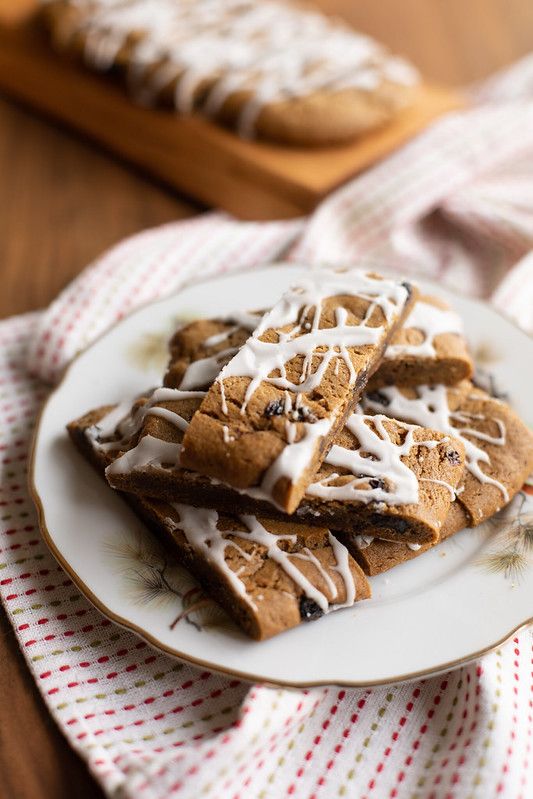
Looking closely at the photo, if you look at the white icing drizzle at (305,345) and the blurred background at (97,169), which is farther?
the blurred background at (97,169)

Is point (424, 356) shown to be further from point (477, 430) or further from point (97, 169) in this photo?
point (97, 169)

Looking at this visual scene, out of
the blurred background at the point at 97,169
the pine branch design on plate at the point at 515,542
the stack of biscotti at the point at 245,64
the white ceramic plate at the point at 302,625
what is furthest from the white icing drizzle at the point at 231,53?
the pine branch design on plate at the point at 515,542

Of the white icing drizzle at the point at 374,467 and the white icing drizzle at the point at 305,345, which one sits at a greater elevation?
the white icing drizzle at the point at 305,345

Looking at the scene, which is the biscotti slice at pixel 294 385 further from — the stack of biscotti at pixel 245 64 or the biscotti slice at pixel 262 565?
the stack of biscotti at pixel 245 64

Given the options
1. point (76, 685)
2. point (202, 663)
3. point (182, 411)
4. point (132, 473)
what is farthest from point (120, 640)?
point (182, 411)

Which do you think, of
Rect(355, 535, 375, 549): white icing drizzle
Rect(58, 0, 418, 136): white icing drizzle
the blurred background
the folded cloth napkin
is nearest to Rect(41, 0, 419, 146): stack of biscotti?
Rect(58, 0, 418, 136): white icing drizzle

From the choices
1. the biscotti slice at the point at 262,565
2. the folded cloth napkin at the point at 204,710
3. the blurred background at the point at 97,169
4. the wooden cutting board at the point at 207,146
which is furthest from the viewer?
the wooden cutting board at the point at 207,146

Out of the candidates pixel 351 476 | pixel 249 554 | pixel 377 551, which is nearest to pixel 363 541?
pixel 377 551
